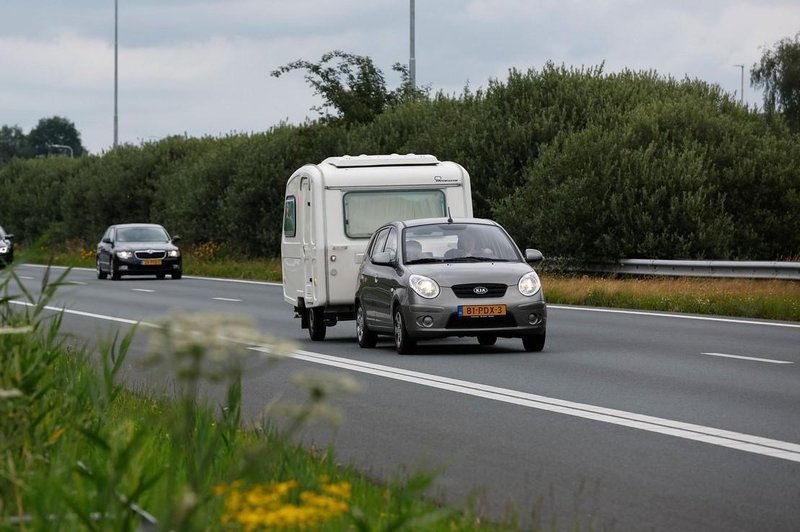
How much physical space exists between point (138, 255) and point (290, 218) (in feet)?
73.4

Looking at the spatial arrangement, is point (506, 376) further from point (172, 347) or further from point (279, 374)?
point (172, 347)

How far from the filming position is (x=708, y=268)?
3067 centimetres

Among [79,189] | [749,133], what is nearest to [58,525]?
[749,133]

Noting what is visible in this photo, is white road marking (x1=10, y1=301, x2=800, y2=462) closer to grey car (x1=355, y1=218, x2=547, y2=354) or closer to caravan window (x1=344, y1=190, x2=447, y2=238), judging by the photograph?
grey car (x1=355, y1=218, x2=547, y2=354)

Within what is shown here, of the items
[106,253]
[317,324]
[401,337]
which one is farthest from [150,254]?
[401,337]

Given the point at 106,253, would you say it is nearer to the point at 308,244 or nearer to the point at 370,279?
the point at 308,244

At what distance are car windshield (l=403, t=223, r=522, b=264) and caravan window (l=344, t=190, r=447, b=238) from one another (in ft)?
7.50

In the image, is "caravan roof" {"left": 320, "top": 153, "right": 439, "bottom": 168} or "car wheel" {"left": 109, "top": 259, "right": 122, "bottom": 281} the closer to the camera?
"caravan roof" {"left": 320, "top": 153, "right": 439, "bottom": 168}

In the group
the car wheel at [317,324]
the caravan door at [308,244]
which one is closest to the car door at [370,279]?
the caravan door at [308,244]

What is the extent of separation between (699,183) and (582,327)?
16116 millimetres

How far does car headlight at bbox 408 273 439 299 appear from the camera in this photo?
1766 cm

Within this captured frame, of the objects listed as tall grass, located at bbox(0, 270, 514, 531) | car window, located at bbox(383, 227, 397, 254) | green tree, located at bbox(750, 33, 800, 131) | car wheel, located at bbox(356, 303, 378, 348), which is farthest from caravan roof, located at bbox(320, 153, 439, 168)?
green tree, located at bbox(750, 33, 800, 131)

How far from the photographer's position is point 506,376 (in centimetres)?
1502

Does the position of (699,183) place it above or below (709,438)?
above
